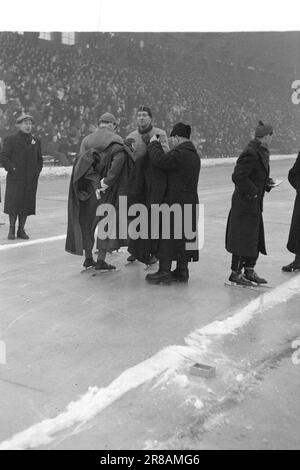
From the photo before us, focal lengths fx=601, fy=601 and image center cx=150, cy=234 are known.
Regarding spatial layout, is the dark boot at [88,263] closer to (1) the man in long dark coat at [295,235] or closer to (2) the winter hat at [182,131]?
(2) the winter hat at [182,131]

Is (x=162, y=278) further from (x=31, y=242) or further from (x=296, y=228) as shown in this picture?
(x=31, y=242)

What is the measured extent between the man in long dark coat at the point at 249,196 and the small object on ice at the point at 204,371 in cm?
212

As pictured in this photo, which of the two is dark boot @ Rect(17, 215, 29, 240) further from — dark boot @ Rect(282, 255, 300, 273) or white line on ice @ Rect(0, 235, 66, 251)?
dark boot @ Rect(282, 255, 300, 273)

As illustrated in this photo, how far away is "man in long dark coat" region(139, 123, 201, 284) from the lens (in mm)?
5586

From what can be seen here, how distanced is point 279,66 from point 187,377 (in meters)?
14.2

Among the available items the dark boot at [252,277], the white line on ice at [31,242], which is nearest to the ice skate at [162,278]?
the dark boot at [252,277]

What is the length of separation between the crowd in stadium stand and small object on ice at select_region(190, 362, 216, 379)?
44.2ft

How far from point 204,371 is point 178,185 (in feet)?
7.90

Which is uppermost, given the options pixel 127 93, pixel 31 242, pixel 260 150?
pixel 127 93

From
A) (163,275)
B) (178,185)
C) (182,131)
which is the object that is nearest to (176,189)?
(178,185)

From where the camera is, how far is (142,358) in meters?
3.97

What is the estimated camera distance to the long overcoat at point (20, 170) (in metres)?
7.91

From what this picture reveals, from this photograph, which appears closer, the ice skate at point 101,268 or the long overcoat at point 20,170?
the ice skate at point 101,268

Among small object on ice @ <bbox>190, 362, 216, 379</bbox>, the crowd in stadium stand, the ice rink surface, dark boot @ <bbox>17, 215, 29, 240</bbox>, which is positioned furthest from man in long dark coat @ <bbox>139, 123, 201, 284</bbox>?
the crowd in stadium stand
